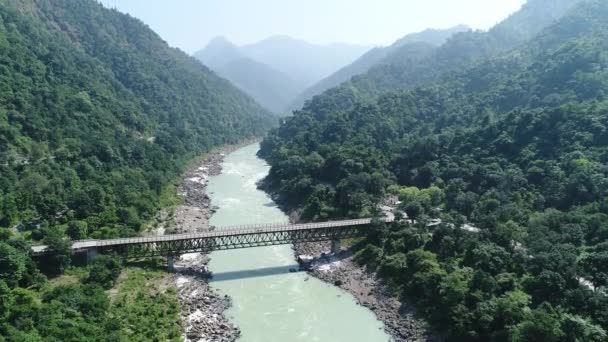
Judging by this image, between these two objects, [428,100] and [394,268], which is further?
[428,100]

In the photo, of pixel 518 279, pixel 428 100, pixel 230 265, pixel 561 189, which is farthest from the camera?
pixel 428 100

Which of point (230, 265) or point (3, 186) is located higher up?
point (3, 186)

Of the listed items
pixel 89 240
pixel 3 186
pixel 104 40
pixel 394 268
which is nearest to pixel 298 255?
pixel 394 268

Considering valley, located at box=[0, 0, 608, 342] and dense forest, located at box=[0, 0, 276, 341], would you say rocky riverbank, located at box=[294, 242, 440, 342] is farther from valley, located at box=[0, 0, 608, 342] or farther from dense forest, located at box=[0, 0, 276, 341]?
dense forest, located at box=[0, 0, 276, 341]

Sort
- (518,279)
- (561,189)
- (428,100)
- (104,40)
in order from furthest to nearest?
(104,40) → (428,100) → (561,189) → (518,279)

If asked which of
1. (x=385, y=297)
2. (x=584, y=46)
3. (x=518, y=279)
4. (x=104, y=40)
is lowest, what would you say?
(x=385, y=297)

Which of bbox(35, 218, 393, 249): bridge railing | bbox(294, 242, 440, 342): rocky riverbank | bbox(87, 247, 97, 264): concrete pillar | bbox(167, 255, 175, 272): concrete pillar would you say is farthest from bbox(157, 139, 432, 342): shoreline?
bbox(87, 247, 97, 264): concrete pillar

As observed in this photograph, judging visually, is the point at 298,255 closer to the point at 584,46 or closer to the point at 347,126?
the point at 347,126

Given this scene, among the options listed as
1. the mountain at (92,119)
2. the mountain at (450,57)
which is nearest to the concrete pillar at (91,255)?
the mountain at (92,119)
